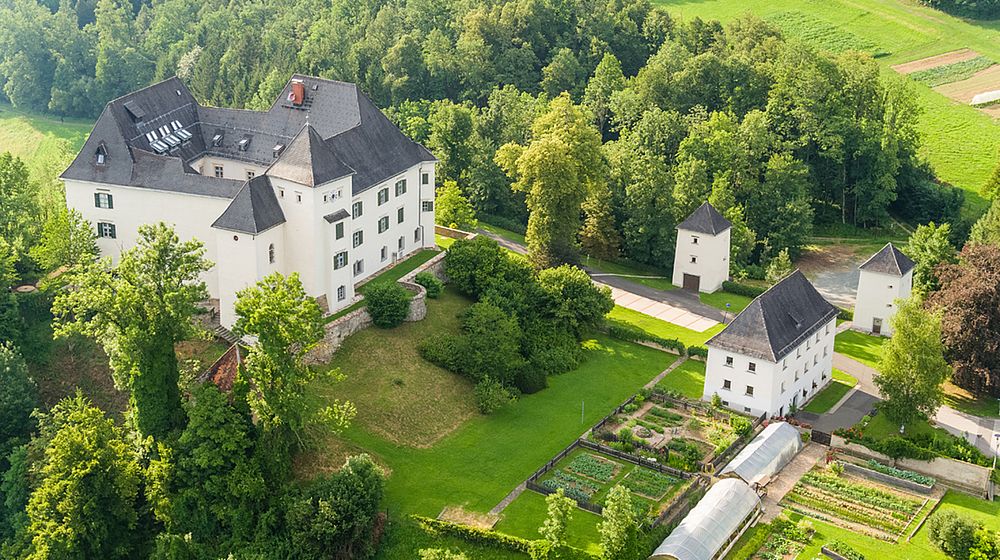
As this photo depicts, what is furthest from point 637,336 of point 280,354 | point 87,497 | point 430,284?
point 87,497

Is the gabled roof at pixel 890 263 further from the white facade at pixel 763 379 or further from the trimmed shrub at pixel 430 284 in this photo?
the trimmed shrub at pixel 430 284

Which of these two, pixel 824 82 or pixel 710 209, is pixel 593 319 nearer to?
pixel 710 209

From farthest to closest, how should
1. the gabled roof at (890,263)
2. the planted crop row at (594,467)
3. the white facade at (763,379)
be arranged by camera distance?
the gabled roof at (890,263), the white facade at (763,379), the planted crop row at (594,467)

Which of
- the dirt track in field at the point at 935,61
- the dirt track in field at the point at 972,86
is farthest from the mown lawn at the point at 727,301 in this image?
the dirt track in field at the point at 935,61

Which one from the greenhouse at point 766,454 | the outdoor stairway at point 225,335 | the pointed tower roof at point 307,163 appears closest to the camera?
the greenhouse at point 766,454

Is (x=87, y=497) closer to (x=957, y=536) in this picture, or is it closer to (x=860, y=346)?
(x=957, y=536)

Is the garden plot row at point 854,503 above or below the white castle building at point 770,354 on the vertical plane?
below

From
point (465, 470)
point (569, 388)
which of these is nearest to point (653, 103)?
point (569, 388)
